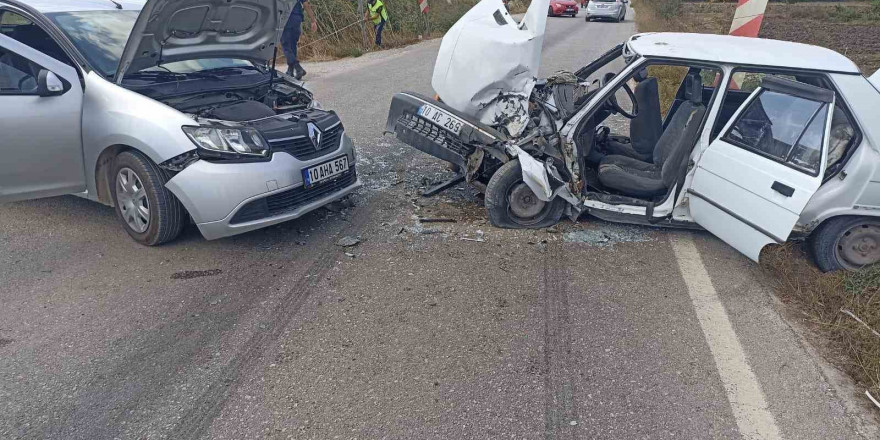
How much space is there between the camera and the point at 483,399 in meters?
2.84

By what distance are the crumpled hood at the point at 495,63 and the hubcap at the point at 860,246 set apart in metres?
2.38

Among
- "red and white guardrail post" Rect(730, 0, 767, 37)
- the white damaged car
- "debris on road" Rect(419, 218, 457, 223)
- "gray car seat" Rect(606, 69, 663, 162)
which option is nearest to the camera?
the white damaged car

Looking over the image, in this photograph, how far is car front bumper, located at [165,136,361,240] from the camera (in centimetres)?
394

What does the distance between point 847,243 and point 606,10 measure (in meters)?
27.4

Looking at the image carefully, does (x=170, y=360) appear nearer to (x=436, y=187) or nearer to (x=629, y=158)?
(x=436, y=187)

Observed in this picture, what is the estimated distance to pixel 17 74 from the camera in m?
4.16

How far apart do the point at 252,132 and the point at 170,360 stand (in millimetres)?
1692

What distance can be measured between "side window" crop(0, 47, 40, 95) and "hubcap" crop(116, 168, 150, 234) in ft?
2.70

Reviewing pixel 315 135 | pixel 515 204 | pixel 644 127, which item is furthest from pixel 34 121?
pixel 644 127

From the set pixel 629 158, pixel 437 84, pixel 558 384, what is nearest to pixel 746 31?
pixel 629 158

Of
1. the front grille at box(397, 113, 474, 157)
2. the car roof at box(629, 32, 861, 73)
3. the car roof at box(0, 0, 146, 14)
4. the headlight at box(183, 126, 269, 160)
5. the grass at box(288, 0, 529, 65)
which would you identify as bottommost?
the grass at box(288, 0, 529, 65)

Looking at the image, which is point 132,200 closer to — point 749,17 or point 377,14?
point 749,17

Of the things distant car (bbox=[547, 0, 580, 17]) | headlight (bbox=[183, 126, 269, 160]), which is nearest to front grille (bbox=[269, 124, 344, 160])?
headlight (bbox=[183, 126, 269, 160])

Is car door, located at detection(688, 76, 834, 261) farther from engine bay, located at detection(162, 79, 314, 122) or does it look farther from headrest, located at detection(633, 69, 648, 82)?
engine bay, located at detection(162, 79, 314, 122)
